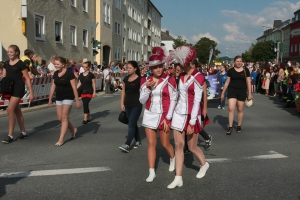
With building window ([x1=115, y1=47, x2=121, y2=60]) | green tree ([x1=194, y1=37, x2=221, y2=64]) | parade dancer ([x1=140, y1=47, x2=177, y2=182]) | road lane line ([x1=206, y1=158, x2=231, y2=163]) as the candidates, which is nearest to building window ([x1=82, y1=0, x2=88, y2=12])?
building window ([x1=115, y1=47, x2=121, y2=60])

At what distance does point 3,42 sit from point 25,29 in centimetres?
157

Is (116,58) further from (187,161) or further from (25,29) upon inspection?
(187,161)

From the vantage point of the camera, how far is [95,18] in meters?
33.2

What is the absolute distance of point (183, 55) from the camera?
15.1 ft

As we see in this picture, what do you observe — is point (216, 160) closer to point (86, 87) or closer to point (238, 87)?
point (238, 87)

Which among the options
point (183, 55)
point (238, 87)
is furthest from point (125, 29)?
point (183, 55)

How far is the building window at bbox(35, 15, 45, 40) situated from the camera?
2208cm

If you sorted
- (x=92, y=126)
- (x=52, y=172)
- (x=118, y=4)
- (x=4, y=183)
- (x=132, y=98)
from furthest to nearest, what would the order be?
(x=118, y=4) → (x=92, y=126) → (x=132, y=98) → (x=52, y=172) → (x=4, y=183)

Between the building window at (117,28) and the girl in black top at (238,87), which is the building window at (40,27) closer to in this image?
the girl in black top at (238,87)

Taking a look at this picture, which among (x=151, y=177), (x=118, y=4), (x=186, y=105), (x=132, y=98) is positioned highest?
(x=118, y=4)

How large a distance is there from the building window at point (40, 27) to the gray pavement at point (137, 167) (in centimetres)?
1416

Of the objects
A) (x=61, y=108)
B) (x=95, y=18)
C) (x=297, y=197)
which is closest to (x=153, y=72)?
(x=297, y=197)

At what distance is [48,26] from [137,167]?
19514 millimetres

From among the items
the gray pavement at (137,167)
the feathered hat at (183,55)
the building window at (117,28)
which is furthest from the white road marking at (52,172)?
the building window at (117,28)
